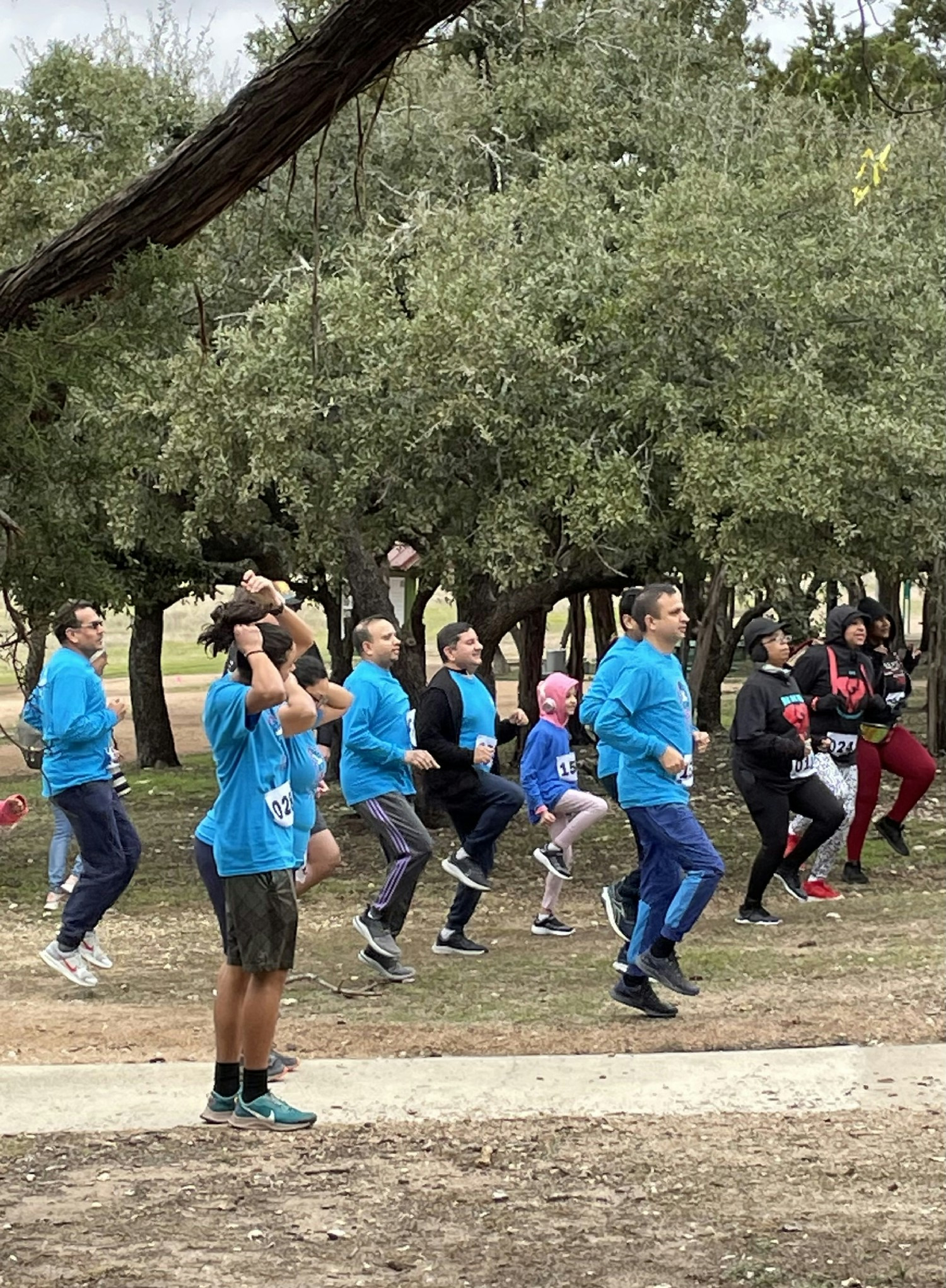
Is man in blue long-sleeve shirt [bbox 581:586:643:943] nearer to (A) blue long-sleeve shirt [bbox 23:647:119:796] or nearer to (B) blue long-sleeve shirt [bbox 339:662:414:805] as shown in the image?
(B) blue long-sleeve shirt [bbox 339:662:414:805]

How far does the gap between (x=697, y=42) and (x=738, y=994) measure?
1252cm

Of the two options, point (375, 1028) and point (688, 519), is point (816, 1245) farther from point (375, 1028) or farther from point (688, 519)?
point (688, 519)

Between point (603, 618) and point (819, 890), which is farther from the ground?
point (603, 618)

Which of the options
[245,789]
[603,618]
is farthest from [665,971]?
[603,618]

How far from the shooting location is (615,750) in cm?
842

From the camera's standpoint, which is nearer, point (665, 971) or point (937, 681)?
point (665, 971)

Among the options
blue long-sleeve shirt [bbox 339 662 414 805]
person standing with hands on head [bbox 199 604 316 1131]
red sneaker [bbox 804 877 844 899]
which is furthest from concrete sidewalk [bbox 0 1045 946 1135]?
red sneaker [bbox 804 877 844 899]

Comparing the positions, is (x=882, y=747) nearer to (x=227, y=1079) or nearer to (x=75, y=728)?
(x=75, y=728)

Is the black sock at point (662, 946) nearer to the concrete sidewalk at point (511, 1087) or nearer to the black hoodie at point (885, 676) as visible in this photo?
the concrete sidewalk at point (511, 1087)

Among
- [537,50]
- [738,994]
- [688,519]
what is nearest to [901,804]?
[688,519]

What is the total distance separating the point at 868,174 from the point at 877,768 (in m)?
5.93

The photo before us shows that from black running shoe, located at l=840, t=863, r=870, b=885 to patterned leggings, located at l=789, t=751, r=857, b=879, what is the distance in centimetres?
51

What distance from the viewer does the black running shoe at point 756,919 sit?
433 inches

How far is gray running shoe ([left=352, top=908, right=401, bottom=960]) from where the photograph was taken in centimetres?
906
